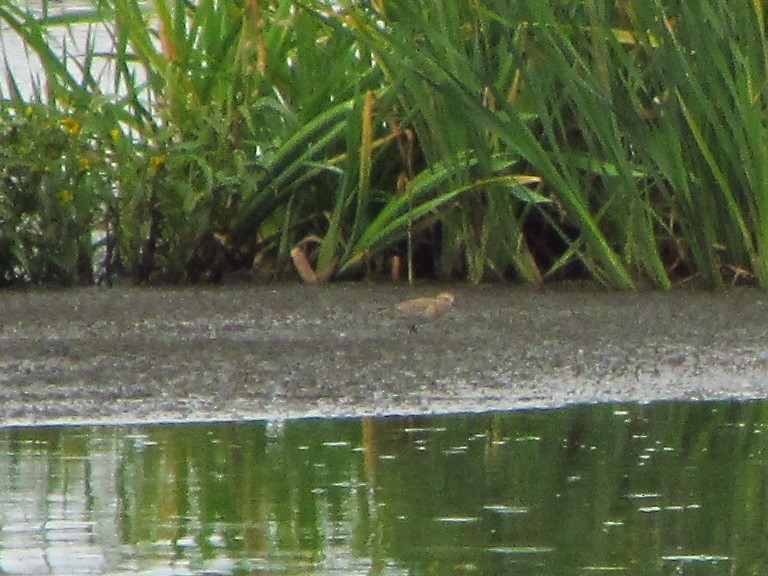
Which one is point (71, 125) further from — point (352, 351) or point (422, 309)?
point (352, 351)

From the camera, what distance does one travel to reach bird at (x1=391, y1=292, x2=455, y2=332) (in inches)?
203

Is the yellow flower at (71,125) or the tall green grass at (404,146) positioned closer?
the tall green grass at (404,146)

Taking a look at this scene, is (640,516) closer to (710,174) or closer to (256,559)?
(256,559)

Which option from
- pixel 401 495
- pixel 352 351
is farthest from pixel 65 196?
pixel 401 495

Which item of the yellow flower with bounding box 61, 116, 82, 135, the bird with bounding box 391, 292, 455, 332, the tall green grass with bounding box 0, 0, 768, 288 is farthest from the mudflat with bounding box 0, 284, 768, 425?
the yellow flower with bounding box 61, 116, 82, 135

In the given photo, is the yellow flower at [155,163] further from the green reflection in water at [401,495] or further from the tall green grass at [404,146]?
the green reflection in water at [401,495]

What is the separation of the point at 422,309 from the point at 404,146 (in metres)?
0.69

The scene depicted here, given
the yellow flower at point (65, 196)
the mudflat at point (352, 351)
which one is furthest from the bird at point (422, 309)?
the yellow flower at point (65, 196)

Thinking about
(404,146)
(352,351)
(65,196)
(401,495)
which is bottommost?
(401,495)

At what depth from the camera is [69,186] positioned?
18.4ft

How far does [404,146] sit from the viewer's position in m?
5.73

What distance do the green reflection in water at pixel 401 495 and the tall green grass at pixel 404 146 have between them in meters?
1.33

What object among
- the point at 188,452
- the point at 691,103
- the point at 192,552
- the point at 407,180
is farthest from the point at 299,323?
the point at 192,552

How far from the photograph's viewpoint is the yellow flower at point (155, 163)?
557 cm
